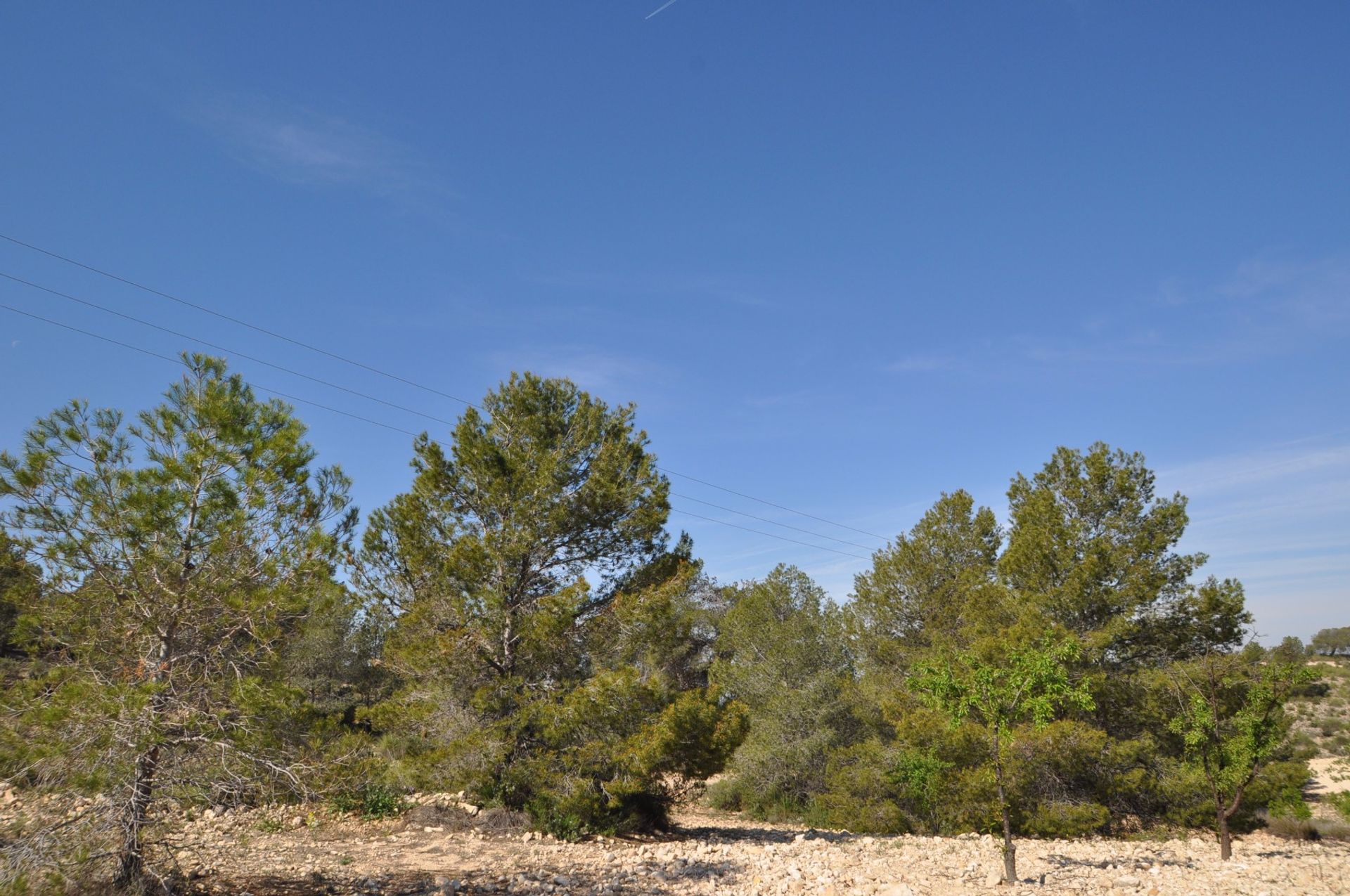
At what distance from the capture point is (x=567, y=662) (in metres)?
15.1

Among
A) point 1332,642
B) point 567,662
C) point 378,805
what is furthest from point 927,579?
point 1332,642

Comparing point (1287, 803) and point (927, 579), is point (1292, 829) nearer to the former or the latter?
point (1287, 803)

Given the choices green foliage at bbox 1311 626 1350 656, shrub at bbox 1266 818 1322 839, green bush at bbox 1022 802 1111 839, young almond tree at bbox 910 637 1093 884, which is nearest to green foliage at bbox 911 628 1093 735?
young almond tree at bbox 910 637 1093 884

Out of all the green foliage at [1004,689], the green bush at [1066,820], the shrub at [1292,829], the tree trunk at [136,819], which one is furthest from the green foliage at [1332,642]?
the tree trunk at [136,819]

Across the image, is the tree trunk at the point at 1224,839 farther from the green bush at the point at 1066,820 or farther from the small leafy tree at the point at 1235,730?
the green bush at the point at 1066,820

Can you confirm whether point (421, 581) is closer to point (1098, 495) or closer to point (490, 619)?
point (490, 619)

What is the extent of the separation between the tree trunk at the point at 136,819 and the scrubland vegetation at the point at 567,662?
1.3 inches

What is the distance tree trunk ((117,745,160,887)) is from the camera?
6.97m

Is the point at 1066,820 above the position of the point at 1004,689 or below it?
below

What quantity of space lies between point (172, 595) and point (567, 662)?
8.55m

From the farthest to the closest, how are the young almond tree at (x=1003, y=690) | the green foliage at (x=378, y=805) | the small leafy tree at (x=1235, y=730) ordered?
the green foliage at (x=378, y=805) → the small leafy tree at (x=1235, y=730) → the young almond tree at (x=1003, y=690)

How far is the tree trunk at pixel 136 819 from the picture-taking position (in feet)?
22.9

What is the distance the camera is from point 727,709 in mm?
15078

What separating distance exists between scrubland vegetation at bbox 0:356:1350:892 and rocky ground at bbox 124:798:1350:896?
0.83 m
